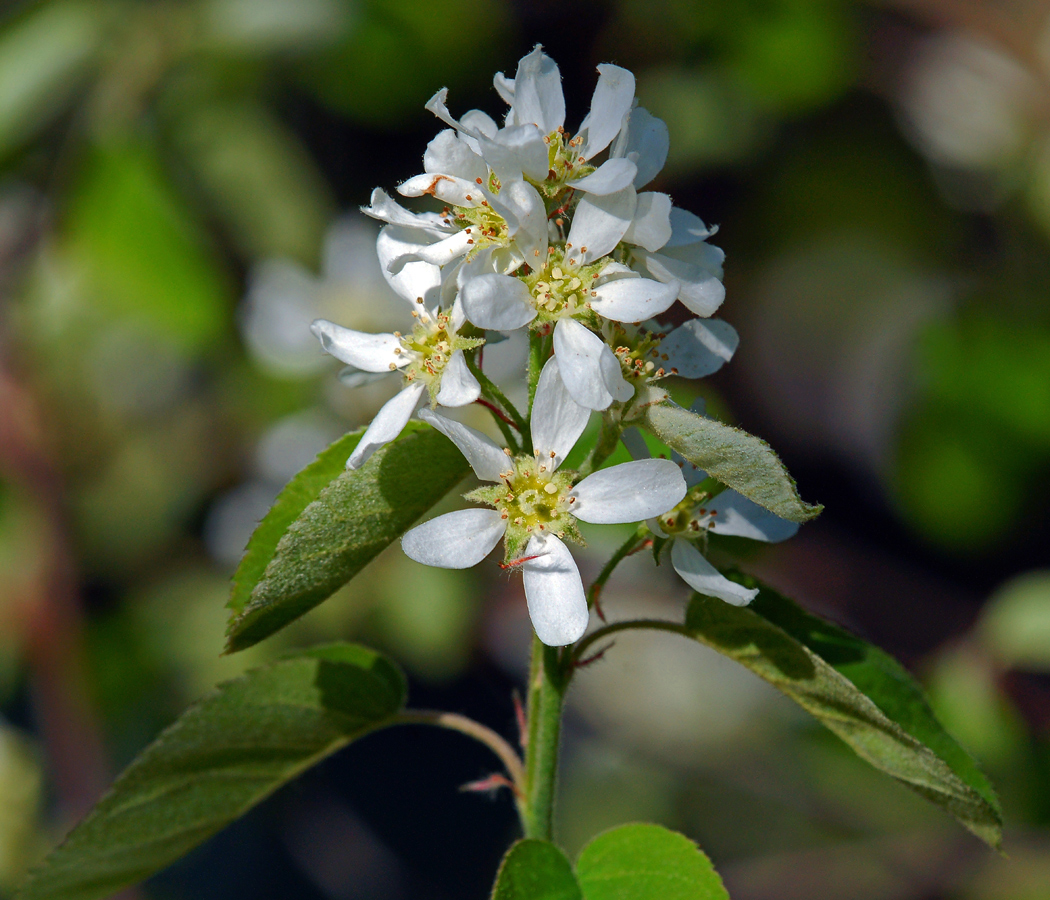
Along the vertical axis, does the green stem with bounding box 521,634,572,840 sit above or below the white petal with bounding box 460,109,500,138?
below

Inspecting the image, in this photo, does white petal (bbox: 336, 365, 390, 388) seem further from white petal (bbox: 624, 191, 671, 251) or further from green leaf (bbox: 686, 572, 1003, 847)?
green leaf (bbox: 686, 572, 1003, 847)

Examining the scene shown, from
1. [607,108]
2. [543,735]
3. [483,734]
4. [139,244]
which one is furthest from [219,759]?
[139,244]

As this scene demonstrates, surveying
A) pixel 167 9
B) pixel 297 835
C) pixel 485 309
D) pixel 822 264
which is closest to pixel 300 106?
pixel 167 9

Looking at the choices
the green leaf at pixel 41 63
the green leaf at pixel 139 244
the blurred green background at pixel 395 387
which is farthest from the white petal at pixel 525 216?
the green leaf at pixel 41 63

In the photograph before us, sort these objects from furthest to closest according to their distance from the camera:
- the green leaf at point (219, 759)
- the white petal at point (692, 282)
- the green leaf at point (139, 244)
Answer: the green leaf at point (139, 244) < the green leaf at point (219, 759) < the white petal at point (692, 282)

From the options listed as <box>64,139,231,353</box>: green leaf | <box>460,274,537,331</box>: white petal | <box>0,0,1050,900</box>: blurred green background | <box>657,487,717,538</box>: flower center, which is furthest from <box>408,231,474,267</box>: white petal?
<box>64,139,231,353</box>: green leaf

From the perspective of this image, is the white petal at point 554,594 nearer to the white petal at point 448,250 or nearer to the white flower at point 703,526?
the white flower at point 703,526

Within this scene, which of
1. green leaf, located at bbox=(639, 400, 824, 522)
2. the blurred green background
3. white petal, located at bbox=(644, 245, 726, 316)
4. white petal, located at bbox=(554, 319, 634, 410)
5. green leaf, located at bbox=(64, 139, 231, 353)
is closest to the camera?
green leaf, located at bbox=(639, 400, 824, 522)

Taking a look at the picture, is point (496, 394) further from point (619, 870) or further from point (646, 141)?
point (619, 870)
